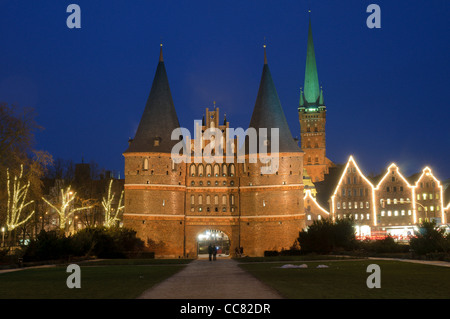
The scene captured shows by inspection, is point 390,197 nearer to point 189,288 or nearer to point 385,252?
point 385,252

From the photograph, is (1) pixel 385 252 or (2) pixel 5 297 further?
(1) pixel 385 252

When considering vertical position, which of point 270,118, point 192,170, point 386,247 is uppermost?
point 270,118

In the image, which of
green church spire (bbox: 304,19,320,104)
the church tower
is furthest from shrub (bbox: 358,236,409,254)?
green church spire (bbox: 304,19,320,104)

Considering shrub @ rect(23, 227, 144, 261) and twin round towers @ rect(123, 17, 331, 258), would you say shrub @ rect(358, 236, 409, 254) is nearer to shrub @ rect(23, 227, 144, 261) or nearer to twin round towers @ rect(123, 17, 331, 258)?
twin round towers @ rect(123, 17, 331, 258)

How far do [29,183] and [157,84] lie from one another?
23211 millimetres

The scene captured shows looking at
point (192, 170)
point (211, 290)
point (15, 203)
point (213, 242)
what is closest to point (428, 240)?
point (211, 290)

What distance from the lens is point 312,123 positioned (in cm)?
12525

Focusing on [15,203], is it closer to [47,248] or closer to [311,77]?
[47,248]

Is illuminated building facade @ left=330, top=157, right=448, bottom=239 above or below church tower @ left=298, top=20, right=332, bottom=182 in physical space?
below

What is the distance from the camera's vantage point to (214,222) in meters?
60.7

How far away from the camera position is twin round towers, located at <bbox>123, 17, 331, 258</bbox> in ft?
187

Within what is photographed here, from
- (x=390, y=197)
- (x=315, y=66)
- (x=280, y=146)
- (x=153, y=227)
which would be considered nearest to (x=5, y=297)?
(x=153, y=227)

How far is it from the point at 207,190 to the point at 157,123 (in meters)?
9.77

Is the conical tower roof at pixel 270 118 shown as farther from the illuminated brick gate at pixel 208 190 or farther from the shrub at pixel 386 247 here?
the shrub at pixel 386 247
